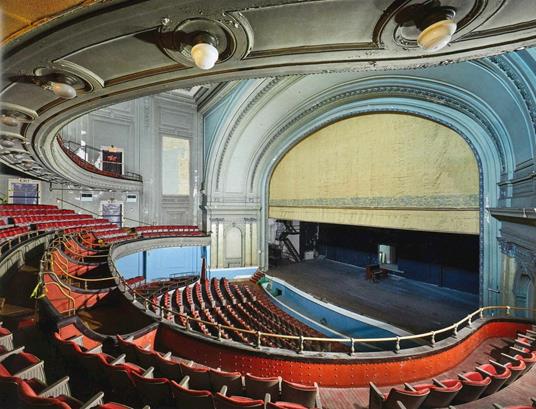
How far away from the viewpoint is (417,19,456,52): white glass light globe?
1.39m

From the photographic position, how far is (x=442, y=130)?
834 cm

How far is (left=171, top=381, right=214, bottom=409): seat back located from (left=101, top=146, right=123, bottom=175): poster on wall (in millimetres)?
14079

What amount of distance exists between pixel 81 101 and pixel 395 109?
10070 mm

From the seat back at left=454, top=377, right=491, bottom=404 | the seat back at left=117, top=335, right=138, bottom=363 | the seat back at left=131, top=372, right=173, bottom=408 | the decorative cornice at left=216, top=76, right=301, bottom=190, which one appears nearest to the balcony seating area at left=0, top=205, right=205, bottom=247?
the decorative cornice at left=216, top=76, right=301, bottom=190

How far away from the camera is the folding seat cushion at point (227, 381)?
3.24m

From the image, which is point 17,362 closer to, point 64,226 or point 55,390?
point 55,390

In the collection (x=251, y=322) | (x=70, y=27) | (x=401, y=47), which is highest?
(x=401, y=47)

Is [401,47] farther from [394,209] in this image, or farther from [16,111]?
[394,209]

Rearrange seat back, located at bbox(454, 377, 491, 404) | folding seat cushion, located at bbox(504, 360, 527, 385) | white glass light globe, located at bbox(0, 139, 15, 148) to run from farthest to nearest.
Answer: white glass light globe, located at bbox(0, 139, 15, 148) → folding seat cushion, located at bbox(504, 360, 527, 385) → seat back, located at bbox(454, 377, 491, 404)

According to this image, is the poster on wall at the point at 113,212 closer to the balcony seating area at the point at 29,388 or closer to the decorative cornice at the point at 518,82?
the balcony seating area at the point at 29,388

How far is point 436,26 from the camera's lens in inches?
56.4

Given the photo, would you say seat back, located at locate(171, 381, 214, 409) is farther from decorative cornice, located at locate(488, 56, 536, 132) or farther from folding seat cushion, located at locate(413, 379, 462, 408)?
decorative cornice, located at locate(488, 56, 536, 132)

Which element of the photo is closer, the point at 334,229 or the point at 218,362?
the point at 218,362

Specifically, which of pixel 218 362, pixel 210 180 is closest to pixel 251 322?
pixel 218 362
